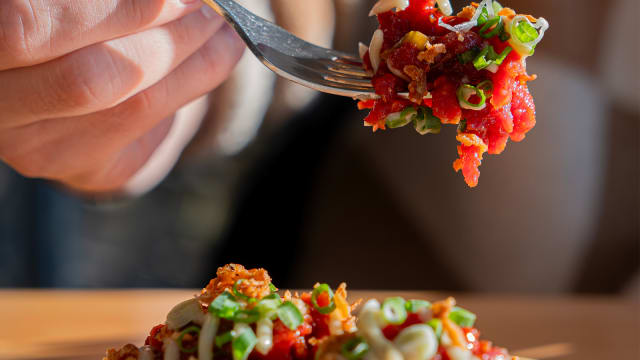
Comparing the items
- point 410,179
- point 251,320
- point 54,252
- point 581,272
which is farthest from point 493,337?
point 54,252

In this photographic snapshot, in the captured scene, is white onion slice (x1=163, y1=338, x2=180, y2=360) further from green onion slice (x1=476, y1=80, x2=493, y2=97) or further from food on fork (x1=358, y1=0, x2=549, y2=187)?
green onion slice (x1=476, y1=80, x2=493, y2=97)

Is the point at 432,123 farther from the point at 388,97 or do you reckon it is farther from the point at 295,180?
the point at 295,180

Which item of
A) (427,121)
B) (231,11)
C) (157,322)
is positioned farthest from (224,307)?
(157,322)

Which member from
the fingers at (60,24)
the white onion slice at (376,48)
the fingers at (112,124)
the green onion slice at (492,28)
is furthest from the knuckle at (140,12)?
the green onion slice at (492,28)

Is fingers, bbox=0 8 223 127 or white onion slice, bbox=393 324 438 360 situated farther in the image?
fingers, bbox=0 8 223 127

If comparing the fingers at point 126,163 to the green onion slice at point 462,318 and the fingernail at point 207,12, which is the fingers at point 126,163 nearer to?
the fingernail at point 207,12

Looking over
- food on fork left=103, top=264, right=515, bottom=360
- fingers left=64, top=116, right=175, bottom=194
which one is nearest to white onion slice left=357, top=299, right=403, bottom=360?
food on fork left=103, top=264, right=515, bottom=360
